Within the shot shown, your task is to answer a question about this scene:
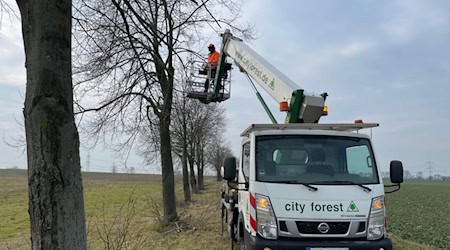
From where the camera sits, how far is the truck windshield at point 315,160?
5594 millimetres

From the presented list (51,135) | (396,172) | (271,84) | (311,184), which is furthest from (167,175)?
(51,135)

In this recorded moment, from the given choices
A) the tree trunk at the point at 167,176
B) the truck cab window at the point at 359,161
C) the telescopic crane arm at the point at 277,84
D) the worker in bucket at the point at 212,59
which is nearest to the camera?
the truck cab window at the point at 359,161

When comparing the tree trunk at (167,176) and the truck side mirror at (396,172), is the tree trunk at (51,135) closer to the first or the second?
the truck side mirror at (396,172)

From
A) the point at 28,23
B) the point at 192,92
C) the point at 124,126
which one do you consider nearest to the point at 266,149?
the point at 28,23

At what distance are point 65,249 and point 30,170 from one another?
0.68m

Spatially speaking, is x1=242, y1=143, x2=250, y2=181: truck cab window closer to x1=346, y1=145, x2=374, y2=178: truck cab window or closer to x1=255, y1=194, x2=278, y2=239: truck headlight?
x1=255, y1=194, x2=278, y2=239: truck headlight

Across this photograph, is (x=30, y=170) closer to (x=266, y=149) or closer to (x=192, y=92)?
(x=266, y=149)

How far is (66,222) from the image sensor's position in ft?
9.50

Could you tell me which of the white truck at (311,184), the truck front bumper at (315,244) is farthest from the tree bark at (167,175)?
the truck front bumper at (315,244)

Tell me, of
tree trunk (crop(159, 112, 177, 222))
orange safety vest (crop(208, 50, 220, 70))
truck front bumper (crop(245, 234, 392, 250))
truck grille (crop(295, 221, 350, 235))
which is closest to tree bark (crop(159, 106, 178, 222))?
tree trunk (crop(159, 112, 177, 222))

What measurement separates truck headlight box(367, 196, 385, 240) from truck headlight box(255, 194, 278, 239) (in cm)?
133

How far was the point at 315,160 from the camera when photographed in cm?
579

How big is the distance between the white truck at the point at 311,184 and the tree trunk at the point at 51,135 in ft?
9.65

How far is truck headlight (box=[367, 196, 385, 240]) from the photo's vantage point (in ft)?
17.2
